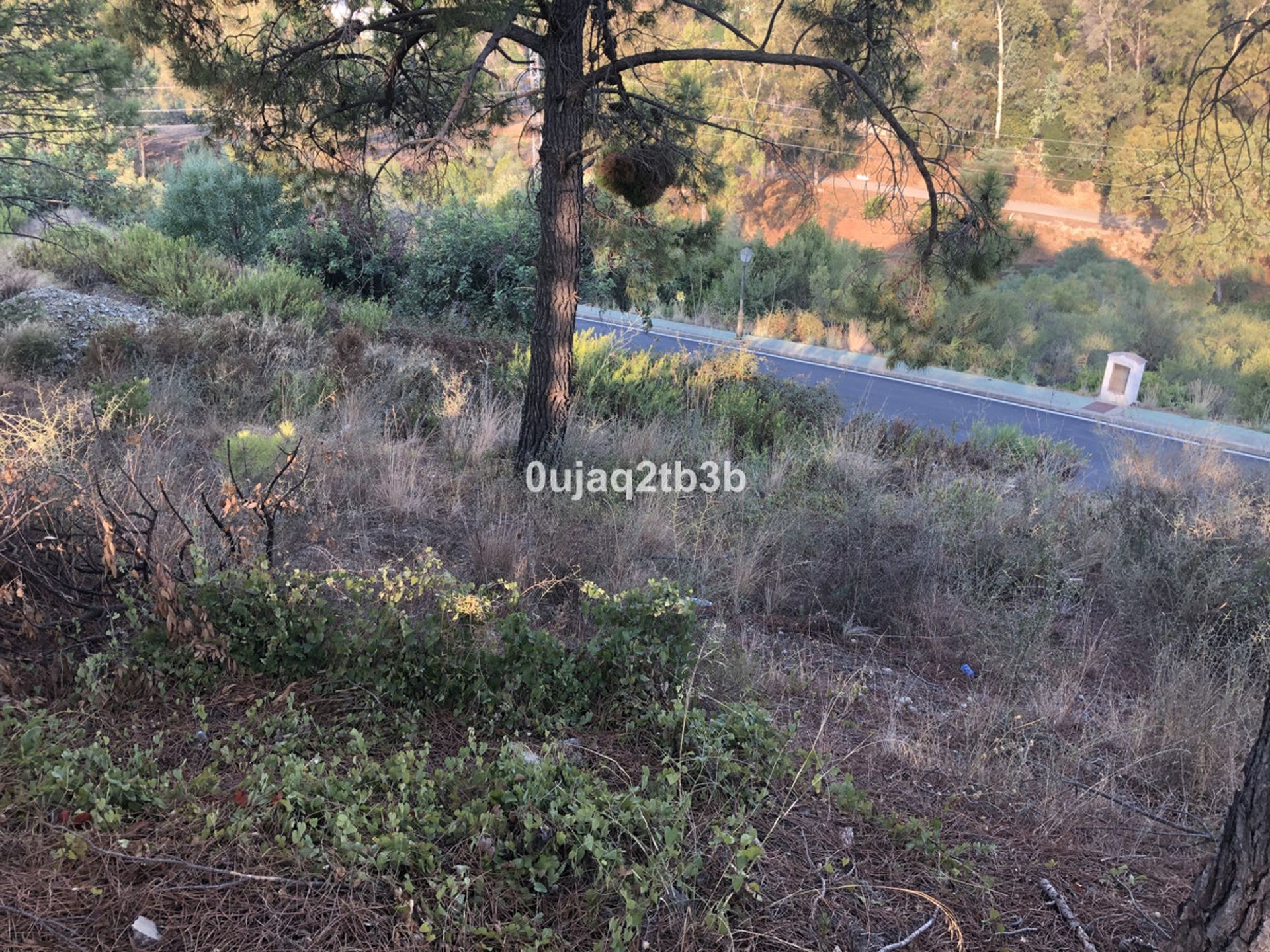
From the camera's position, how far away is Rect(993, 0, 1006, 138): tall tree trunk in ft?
Result: 125

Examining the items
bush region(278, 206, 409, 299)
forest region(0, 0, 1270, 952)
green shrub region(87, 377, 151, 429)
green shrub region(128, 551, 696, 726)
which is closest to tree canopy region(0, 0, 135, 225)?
forest region(0, 0, 1270, 952)

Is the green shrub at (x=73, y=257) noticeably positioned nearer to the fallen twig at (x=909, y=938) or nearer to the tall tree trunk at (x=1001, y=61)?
the fallen twig at (x=909, y=938)

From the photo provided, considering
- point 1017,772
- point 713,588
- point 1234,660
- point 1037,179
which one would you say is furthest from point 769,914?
point 1037,179

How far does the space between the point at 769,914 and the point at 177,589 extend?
2347mm

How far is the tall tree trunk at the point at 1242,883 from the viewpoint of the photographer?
1970 mm

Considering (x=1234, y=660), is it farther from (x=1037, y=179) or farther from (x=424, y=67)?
(x=1037, y=179)

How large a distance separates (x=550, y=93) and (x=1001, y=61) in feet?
129

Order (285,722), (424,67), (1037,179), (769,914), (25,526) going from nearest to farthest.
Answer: (769,914)
(285,722)
(25,526)
(424,67)
(1037,179)

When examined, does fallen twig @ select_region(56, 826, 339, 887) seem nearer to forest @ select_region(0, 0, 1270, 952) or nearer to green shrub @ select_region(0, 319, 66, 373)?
forest @ select_region(0, 0, 1270, 952)

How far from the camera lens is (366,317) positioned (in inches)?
411

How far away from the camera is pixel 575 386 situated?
340 inches

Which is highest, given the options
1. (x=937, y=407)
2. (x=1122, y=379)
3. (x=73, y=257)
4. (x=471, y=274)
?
(x=471, y=274)

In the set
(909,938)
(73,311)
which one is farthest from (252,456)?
(73,311)

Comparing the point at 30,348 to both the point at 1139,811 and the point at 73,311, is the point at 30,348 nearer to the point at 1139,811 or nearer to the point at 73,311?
the point at 73,311
